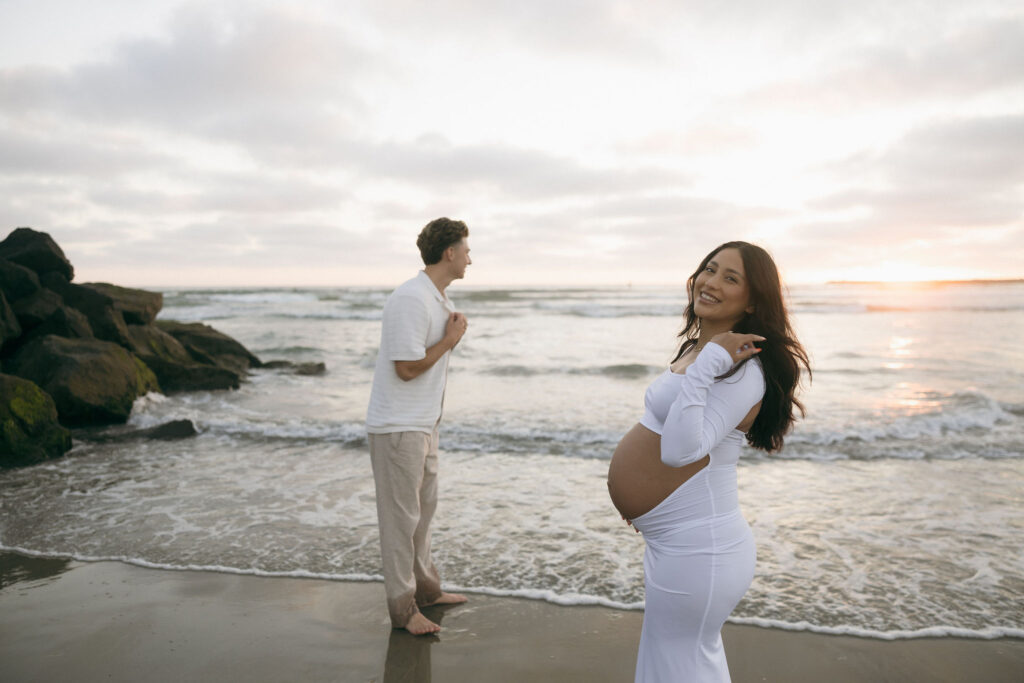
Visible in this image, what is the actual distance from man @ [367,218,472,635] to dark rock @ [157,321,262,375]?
535 inches

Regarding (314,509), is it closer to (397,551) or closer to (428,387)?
(397,551)

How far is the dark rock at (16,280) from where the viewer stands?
36.4 ft

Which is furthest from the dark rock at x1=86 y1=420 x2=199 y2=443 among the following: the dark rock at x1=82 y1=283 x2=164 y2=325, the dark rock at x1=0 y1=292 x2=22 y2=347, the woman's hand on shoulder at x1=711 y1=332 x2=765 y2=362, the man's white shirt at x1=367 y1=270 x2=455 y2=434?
the woman's hand on shoulder at x1=711 y1=332 x2=765 y2=362

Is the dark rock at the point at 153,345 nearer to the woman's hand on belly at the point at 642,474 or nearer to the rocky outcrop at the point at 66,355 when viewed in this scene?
the rocky outcrop at the point at 66,355

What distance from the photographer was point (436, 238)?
3.79m

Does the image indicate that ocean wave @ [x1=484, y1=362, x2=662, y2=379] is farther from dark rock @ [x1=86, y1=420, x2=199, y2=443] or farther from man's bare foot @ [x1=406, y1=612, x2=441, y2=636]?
man's bare foot @ [x1=406, y1=612, x2=441, y2=636]

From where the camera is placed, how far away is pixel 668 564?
2.24 metres

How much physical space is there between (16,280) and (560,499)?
10.5 m

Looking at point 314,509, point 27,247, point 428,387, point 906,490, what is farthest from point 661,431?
point 27,247

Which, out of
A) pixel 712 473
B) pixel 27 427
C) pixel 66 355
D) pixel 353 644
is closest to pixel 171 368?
pixel 66 355

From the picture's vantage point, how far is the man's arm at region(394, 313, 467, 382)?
365 centimetres

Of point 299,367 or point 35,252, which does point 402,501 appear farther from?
point 299,367

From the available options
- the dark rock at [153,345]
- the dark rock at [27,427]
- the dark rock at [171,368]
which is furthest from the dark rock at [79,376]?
the dark rock at [171,368]

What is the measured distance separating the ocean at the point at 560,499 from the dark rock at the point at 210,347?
6.61 ft
